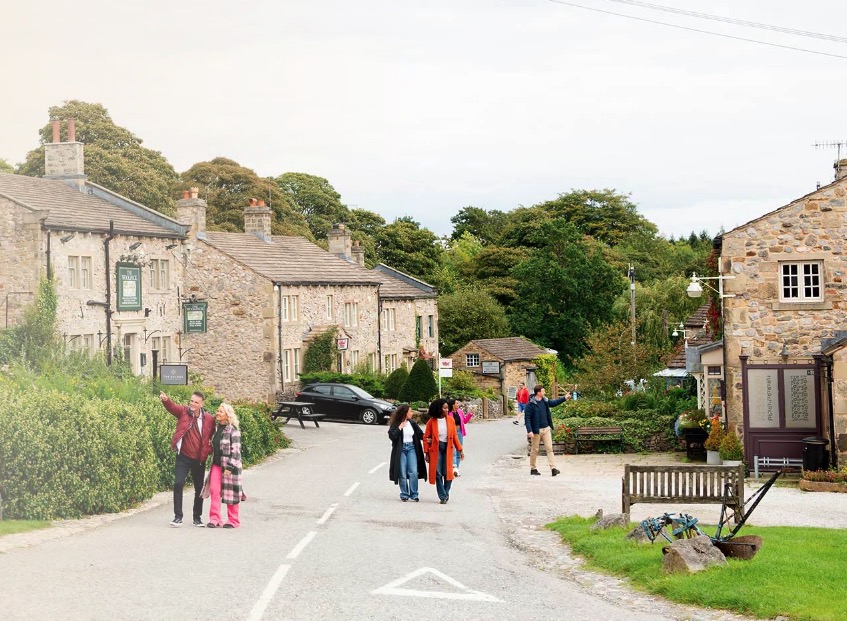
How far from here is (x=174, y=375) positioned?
3225cm

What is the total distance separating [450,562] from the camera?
14.0 m

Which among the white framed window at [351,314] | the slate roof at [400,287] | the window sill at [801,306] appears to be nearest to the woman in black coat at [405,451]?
the window sill at [801,306]

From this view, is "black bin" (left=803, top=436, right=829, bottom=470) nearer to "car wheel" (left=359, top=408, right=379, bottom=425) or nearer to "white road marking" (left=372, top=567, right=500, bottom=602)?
"white road marking" (left=372, top=567, right=500, bottom=602)

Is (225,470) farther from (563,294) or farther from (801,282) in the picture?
(563,294)

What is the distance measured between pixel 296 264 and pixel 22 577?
135ft

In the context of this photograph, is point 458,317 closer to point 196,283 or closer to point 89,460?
point 196,283

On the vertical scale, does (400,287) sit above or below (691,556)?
above

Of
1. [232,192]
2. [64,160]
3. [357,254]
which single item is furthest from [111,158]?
[64,160]

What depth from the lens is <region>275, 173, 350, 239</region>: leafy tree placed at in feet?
276

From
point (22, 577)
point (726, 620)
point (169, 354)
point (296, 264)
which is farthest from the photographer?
point (296, 264)

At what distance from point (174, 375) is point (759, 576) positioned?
22357mm

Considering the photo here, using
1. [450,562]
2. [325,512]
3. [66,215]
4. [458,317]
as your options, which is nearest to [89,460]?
[325,512]

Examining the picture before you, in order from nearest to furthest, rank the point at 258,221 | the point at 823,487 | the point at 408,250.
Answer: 1. the point at 823,487
2. the point at 258,221
3. the point at 408,250

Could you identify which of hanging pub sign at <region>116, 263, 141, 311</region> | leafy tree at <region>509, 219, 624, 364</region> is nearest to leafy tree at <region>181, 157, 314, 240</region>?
leafy tree at <region>509, 219, 624, 364</region>
